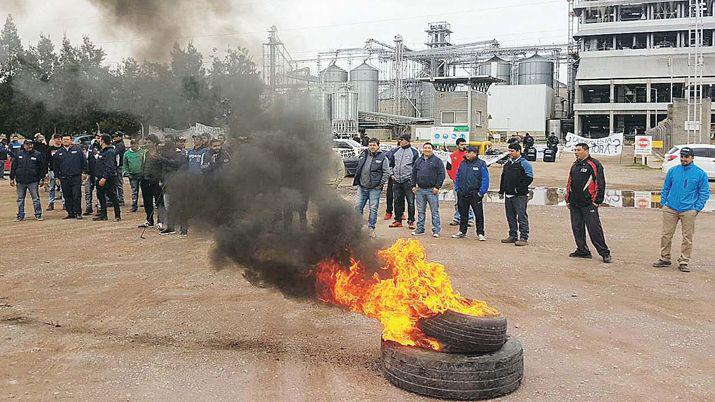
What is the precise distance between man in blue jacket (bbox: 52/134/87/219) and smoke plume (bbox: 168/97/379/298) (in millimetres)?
7895

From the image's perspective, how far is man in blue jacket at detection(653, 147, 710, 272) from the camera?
357 inches

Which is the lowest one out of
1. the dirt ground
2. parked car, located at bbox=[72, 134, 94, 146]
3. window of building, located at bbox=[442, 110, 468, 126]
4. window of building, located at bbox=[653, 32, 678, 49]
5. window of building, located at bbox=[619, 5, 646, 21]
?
the dirt ground

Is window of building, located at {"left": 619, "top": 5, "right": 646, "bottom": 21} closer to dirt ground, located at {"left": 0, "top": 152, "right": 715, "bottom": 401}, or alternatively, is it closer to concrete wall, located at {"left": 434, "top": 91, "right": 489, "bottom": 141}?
concrete wall, located at {"left": 434, "top": 91, "right": 489, "bottom": 141}

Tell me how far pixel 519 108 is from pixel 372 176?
210ft

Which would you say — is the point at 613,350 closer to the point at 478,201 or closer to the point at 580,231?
the point at 580,231

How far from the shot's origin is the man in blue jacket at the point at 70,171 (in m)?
14.0

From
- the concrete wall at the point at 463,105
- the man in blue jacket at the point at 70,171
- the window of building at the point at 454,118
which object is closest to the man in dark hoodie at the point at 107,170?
the man in blue jacket at the point at 70,171

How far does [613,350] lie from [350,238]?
2.72 meters

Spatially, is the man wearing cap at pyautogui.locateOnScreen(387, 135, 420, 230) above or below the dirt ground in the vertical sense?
above

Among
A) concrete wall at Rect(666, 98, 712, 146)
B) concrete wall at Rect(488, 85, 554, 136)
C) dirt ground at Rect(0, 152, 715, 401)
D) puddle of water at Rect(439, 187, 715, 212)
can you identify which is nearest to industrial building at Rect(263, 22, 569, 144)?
concrete wall at Rect(488, 85, 554, 136)

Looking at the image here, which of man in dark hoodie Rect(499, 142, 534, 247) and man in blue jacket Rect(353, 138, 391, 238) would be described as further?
man in blue jacket Rect(353, 138, 391, 238)

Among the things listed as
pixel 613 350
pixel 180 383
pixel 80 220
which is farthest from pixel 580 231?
pixel 80 220

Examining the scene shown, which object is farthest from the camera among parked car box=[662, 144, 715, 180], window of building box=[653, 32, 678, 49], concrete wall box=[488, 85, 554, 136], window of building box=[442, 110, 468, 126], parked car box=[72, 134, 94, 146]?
window of building box=[653, 32, 678, 49]

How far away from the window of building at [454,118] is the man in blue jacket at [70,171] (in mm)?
45947
